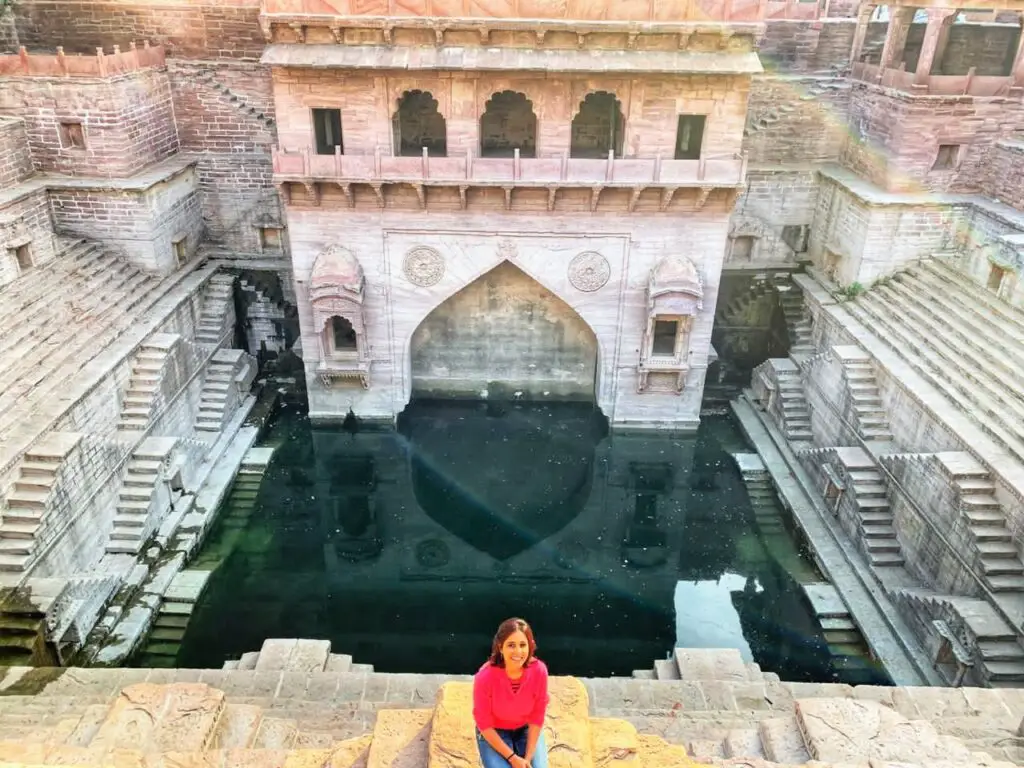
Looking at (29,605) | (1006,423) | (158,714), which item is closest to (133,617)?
(29,605)

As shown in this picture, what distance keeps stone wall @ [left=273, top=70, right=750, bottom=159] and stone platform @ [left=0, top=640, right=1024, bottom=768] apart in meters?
8.36

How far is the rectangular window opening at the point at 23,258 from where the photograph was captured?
508 inches

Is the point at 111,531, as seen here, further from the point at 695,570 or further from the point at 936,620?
the point at 936,620

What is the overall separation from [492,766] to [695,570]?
26.4ft

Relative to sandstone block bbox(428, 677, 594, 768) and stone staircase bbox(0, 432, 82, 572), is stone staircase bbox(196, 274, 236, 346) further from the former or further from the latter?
sandstone block bbox(428, 677, 594, 768)

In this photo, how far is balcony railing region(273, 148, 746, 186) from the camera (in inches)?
507

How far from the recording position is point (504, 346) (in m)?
16.2

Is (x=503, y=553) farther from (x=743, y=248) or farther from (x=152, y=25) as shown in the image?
(x=152, y=25)

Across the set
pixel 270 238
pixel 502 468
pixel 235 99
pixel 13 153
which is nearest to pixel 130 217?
pixel 13 153

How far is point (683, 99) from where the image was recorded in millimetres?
12820

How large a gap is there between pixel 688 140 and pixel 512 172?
402 cm

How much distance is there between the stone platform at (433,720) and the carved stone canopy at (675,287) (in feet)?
21.5

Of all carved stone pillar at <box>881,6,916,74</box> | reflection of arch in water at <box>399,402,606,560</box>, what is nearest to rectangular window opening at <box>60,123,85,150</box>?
reflection of arch in water at <box>399,402,606,560</box>

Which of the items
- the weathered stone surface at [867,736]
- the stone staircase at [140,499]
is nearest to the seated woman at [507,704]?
the weathered stone surface at [867,736]
